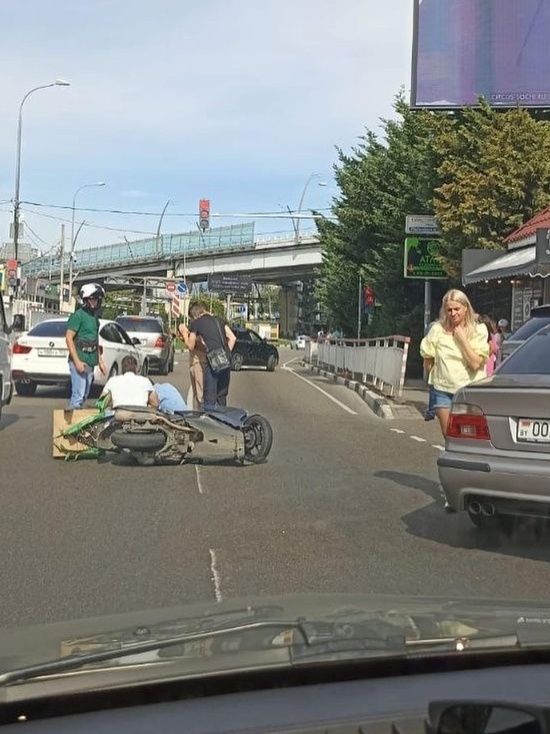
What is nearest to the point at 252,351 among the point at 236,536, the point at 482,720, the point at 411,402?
the point at 411,402

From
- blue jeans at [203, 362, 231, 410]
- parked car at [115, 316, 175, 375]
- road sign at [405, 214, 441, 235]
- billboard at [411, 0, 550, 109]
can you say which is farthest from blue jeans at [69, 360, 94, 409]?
billboard at [411, 0, 550, 109]

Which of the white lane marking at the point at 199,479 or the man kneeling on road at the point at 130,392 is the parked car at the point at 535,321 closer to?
the white lane marking at the point at 199,479

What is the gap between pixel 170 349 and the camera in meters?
28.4

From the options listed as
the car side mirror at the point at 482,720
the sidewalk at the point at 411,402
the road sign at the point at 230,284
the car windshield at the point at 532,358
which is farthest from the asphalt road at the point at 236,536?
the road sign at the point at 230,284

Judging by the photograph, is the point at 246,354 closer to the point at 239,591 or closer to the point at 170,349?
the point at 170,349

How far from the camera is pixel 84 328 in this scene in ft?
40.1

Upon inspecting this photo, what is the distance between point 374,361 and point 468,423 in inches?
607

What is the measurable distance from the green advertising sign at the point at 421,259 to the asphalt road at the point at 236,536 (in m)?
13.8

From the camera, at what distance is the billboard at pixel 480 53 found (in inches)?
1026

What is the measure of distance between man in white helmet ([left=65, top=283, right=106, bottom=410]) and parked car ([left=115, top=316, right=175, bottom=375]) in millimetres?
13160

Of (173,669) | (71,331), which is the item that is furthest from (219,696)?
(71,331)

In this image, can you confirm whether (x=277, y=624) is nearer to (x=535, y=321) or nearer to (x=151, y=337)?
(x=535, y=321)

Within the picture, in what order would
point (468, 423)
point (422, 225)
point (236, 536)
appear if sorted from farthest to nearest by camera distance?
point (422, 225) → point (236, 536) → point (468, 423)

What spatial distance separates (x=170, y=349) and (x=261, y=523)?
21.3 meters
